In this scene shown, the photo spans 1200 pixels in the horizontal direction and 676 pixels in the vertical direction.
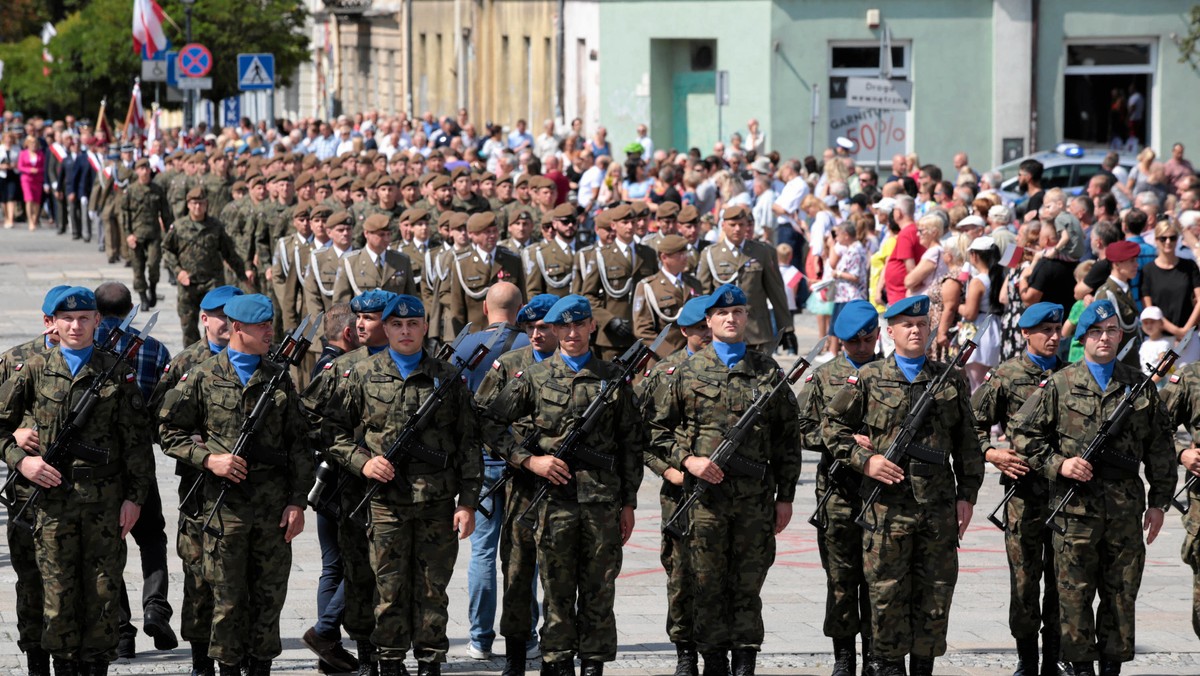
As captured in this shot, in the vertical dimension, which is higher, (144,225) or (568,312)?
(144,225)

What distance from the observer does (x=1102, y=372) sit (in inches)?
384

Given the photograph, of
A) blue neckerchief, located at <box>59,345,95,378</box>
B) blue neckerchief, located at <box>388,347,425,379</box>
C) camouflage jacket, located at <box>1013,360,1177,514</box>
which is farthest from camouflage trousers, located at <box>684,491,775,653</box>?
blue neckerchief, located at <box>59,345,95,378</box>

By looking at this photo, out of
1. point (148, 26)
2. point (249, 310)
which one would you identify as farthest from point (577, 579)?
point (148, 26)

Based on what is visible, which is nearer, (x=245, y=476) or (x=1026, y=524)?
(x=245, y=476)

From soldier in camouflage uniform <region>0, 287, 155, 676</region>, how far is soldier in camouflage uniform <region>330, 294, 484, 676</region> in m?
0.99

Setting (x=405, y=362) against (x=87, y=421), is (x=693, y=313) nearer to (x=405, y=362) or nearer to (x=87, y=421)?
(x=405, y=362)

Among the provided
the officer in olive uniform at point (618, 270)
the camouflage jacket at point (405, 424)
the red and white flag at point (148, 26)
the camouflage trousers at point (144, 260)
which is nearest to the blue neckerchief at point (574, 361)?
the camouflage jacket at point (405, 424)

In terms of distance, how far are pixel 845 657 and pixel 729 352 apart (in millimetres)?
1538

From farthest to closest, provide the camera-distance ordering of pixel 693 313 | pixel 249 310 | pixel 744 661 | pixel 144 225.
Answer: pixel 144 225 < pixel 693 313 < pixel 744 661 < pixel 249 310

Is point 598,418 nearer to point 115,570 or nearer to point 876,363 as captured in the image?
point 876,363

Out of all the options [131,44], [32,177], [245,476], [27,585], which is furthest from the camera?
[131,44]

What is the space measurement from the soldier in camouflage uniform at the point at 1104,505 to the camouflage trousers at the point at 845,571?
917 millimetres

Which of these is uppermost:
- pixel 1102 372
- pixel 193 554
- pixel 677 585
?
pixel 1102 372

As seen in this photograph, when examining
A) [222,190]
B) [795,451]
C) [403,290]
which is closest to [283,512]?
[795,451]
